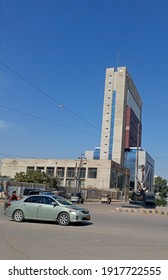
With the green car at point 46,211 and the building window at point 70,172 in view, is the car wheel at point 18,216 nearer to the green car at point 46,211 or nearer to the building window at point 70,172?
the green car at point 46,211

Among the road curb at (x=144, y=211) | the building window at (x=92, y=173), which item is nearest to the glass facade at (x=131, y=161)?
the building window at (x=92, y=173)

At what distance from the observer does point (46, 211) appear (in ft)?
55.3

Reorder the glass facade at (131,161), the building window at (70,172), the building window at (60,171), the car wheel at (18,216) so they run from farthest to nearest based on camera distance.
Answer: the glass facade at (131,161) < the building window at (60,171) < the building window at (70,172) < the car wheel at (18,216)

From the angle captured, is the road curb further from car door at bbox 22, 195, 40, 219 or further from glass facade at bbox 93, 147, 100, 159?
glass facade at bbox 93, 147, 100, 159

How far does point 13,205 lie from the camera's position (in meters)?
17.5

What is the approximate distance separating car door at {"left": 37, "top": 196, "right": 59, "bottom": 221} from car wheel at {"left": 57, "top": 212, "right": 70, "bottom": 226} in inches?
11.1

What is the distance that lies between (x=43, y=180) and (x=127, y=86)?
70891 mm

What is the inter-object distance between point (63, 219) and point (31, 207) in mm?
1737

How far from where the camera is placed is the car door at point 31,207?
16984mm

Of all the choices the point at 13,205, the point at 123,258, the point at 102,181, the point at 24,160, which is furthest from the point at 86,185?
the point at 123,258

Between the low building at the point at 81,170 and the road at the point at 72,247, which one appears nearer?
the road at the point at 72,247

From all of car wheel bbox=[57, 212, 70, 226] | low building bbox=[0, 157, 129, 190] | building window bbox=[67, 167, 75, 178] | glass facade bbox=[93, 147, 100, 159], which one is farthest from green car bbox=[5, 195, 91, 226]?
glass facade bbox=[93, 147, 100, 159]

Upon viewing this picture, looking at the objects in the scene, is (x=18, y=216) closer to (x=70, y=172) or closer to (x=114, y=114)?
(x=70, y=172)
